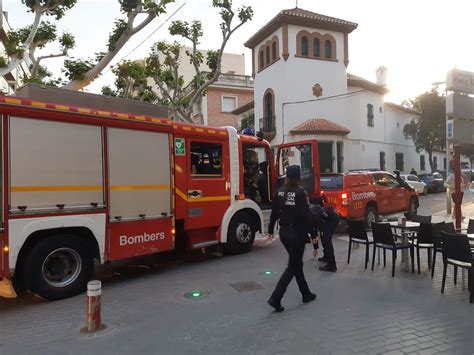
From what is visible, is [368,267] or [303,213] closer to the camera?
[303,213]

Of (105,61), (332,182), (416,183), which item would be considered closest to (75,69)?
(105,61)

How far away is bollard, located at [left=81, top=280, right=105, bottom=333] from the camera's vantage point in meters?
4.50

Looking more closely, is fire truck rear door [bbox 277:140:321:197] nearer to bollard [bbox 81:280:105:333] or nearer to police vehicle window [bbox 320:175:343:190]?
police vehicle window [bbox 320:175:343:190]

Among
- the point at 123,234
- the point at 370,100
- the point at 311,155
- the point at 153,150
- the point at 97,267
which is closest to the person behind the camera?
the point at 123,234

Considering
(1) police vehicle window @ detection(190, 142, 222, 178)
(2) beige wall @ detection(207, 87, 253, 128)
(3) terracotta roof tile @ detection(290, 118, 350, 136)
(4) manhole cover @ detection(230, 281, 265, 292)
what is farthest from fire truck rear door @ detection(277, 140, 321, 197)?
(2) beige wall @ detection(207, 87, 253, 128)

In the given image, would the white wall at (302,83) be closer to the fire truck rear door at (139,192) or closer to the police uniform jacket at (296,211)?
the fire truck rear door at (139,192)

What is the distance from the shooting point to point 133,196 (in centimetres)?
662

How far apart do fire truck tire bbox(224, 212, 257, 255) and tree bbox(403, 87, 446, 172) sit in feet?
96.7

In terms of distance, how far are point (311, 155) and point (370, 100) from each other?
22222 mm

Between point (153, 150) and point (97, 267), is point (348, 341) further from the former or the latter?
point (97, 267)

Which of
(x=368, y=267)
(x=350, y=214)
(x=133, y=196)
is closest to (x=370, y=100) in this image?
(x=350, y=214)

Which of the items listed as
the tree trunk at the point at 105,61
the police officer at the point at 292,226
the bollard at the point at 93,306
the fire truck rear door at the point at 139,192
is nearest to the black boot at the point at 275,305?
the police officer at the point at 292,226

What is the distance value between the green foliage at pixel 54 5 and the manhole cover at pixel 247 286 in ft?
33.7

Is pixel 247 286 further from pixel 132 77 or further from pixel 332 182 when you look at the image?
pixel 132 77
